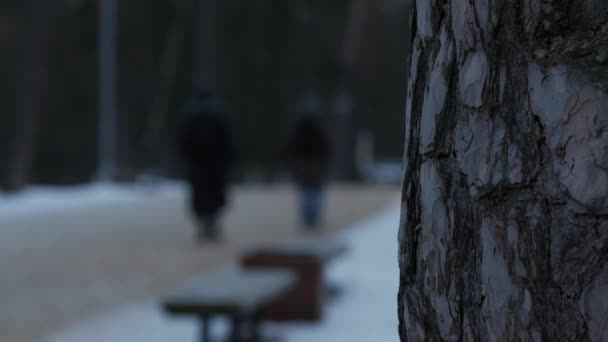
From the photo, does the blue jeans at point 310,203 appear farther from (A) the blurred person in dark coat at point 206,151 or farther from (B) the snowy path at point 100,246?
Answer: (A) the blurred person in dark coat at point 206,151

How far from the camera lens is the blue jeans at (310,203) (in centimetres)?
1480

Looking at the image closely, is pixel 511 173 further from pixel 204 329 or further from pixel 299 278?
pixel 299 278

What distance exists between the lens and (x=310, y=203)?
14.9 metres

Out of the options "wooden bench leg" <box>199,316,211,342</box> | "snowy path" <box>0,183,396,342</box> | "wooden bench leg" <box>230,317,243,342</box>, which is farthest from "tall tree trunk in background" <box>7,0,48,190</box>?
"wooden bench leg" <box>199,316,211,342</box>

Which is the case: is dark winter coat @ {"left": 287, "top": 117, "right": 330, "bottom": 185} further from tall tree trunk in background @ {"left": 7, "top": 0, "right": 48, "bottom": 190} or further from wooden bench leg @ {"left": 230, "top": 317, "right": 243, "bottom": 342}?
tall tree trunk in background @ {"left": 7, "top": 0, "right": 48, "bottom": 190}

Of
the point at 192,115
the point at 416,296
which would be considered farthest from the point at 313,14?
the point at 416,296

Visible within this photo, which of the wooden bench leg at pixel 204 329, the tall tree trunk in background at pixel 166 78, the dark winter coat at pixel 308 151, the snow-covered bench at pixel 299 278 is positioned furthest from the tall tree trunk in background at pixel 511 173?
the tall tree trunk in background at pixel 166 78

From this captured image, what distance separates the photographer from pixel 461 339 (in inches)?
66.1

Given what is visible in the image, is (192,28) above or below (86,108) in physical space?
above

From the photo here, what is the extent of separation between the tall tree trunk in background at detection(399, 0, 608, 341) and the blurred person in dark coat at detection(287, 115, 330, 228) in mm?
12927

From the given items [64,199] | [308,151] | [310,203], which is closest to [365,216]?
[310,203]

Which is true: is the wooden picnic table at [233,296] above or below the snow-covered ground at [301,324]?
above

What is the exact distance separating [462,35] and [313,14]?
1343 inches

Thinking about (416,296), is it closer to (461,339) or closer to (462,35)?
(461,339)
